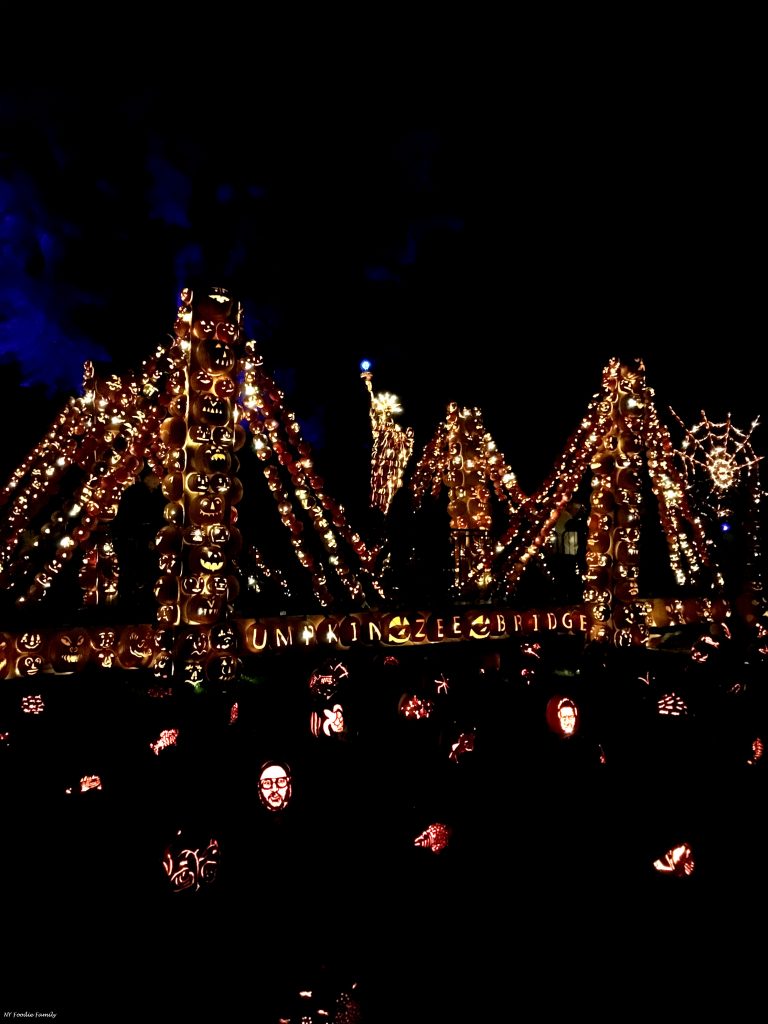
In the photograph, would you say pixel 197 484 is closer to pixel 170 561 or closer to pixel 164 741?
pixel 170 561

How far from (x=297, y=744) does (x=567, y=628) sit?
344cm

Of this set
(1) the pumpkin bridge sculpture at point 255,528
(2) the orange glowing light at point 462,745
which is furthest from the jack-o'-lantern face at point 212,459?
(2) the orange glowing light at point 462,745

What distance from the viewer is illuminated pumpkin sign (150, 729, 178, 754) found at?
156 inches

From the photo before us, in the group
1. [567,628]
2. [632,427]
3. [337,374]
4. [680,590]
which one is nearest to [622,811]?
[567,628]

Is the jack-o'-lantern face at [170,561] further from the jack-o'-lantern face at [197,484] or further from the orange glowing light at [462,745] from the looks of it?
the orange glowing light at [462,745]

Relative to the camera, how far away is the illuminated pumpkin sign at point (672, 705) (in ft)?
16.9

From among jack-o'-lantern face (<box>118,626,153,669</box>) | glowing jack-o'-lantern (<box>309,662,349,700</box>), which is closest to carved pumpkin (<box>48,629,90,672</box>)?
jack-o'-lantern face (<box>118,626,153,669</box>)

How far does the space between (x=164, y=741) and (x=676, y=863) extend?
2.87 m

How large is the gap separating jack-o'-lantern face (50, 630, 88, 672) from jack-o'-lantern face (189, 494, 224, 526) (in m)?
1.18

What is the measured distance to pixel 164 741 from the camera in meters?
4.02

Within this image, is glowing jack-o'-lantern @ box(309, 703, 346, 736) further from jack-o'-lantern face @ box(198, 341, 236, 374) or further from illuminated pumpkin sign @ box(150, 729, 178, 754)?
jack-o'-lantern face @ box(198, 341, 236, 374)

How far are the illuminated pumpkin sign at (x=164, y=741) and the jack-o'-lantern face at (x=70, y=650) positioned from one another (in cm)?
142

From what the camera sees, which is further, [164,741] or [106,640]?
[106,640]

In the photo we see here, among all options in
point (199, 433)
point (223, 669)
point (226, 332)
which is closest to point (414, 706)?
point (223, 669)
